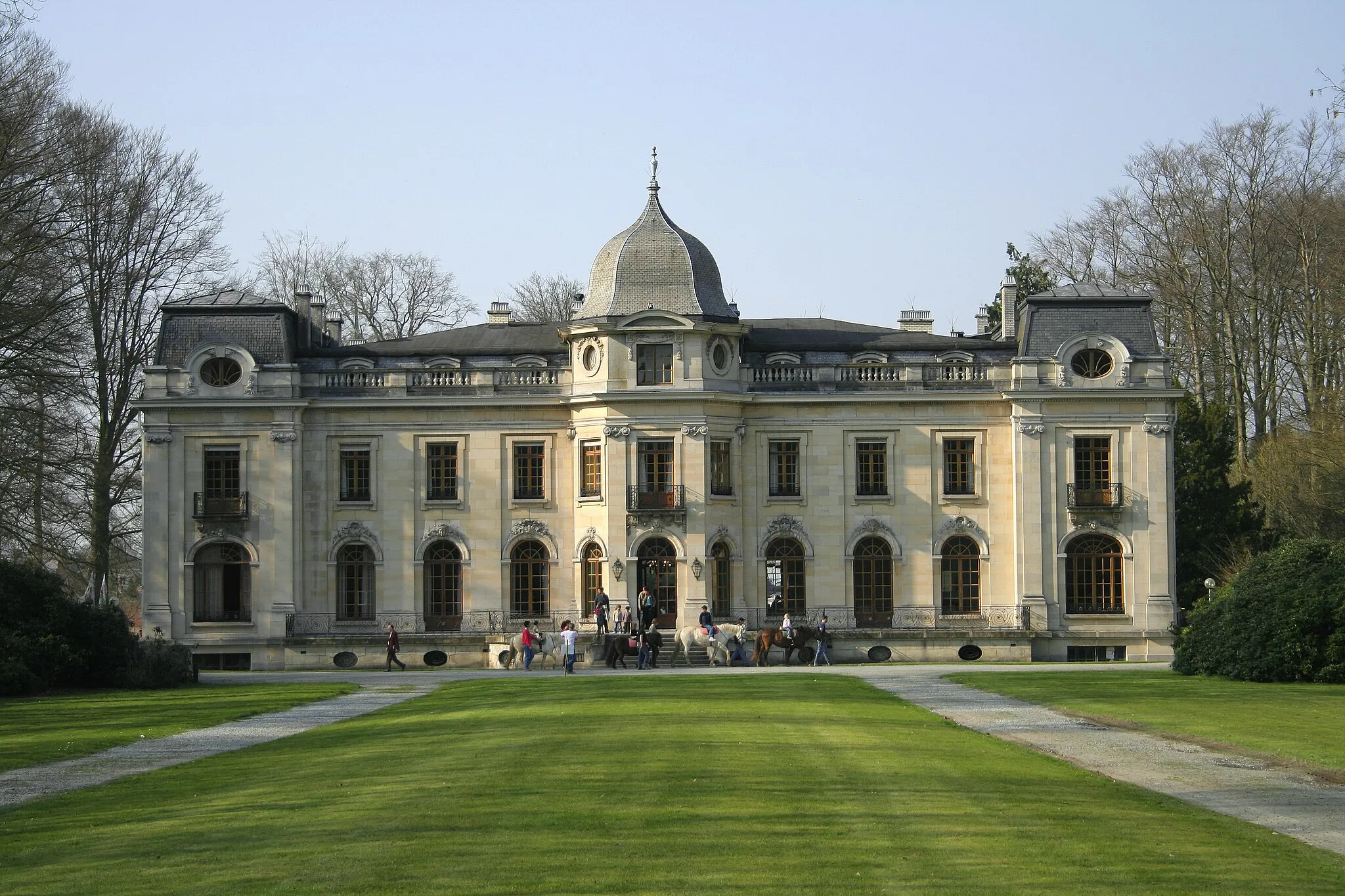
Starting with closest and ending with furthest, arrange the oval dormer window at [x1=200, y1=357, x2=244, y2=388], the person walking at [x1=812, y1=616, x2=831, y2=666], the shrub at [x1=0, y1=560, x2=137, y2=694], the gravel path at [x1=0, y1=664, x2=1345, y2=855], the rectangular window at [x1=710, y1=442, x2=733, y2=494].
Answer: the gravel path at [x1=0, y1=664, x2=1345, y2=855] < the shrub at [x1=0, y1=560, x2=137, y2=694] < the person walking at [x1=812, y1=616, x2=831, y2=666] < the rectangular window at [x1=710, y1=442, x2=733, y2=494] < the oval dormer window at [x1=200, y1=357, x2=244, y2=388]

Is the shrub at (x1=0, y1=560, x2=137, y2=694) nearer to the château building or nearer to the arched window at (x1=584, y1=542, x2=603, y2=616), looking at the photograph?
the château building

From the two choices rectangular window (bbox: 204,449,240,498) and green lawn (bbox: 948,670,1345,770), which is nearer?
green lawn (bbox: 948,670,1345,770)

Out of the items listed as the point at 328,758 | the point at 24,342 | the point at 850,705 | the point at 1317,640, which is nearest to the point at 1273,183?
the point at 1317,640

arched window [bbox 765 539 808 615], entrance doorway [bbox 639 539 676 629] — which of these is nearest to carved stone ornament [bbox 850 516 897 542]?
arched window [bbox 765 539 808 615]

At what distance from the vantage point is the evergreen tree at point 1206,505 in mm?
52438

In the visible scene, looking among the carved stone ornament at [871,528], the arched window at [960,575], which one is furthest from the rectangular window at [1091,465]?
the carved stone ornament at [871,528]

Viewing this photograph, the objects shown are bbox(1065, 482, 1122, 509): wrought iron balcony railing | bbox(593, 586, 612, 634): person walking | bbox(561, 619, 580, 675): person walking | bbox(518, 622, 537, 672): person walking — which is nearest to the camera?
bbox(561, 619, 580, 675): person walking

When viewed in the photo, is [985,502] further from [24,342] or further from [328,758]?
[328,758]

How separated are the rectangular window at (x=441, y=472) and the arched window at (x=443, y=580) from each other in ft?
4.57

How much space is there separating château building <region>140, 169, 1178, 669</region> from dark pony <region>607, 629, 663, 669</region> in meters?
3.12

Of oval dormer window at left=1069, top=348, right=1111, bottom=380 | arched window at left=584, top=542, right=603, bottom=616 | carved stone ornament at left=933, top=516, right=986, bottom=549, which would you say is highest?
oval dormer window at left=1069, top=348, right=1111, bottom=380

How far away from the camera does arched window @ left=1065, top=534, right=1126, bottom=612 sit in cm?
5075

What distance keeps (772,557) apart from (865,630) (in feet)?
11.6

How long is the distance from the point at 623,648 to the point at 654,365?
8.64 metres
